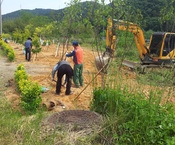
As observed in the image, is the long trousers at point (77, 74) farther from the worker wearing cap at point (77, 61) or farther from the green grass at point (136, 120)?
the green grass at point (136, 120)

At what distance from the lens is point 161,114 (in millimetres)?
4230

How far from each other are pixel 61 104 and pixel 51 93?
4.68 feet

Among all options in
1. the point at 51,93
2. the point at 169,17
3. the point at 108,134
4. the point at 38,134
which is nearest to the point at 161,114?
the point at 108,134

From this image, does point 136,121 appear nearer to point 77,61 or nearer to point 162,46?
point 77,61

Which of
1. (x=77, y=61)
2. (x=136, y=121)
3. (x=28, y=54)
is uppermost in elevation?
(x=77, y=61)

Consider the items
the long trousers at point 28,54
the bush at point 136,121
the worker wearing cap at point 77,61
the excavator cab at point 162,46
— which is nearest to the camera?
the bush at point 136,121

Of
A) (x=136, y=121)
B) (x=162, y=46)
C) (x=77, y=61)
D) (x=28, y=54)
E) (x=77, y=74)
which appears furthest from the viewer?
(x=28, y=54)

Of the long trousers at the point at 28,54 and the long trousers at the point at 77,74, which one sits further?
the long trousers at the point at 28,54

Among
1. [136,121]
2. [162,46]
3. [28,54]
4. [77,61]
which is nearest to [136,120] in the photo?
[136,121]

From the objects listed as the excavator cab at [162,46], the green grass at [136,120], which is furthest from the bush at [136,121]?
the excavator cab at [162,46]

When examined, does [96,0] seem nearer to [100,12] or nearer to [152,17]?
[100,12]

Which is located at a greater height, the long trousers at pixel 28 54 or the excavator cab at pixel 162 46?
the excavator cab at pixel 162 46

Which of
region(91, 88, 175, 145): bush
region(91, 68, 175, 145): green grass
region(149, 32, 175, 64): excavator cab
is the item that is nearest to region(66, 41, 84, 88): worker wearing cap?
region(91, 68, 175, 145): green grass

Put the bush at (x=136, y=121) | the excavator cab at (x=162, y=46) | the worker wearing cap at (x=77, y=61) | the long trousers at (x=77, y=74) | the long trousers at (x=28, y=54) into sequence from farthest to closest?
the long trousers at (x=28, y=54) < the excavator cab at (x=162, y=46) < the long trousers at (x=77, y=74) < the worker wearing cap at (x=77, y=61) < the bush at (x=136, y=121)
